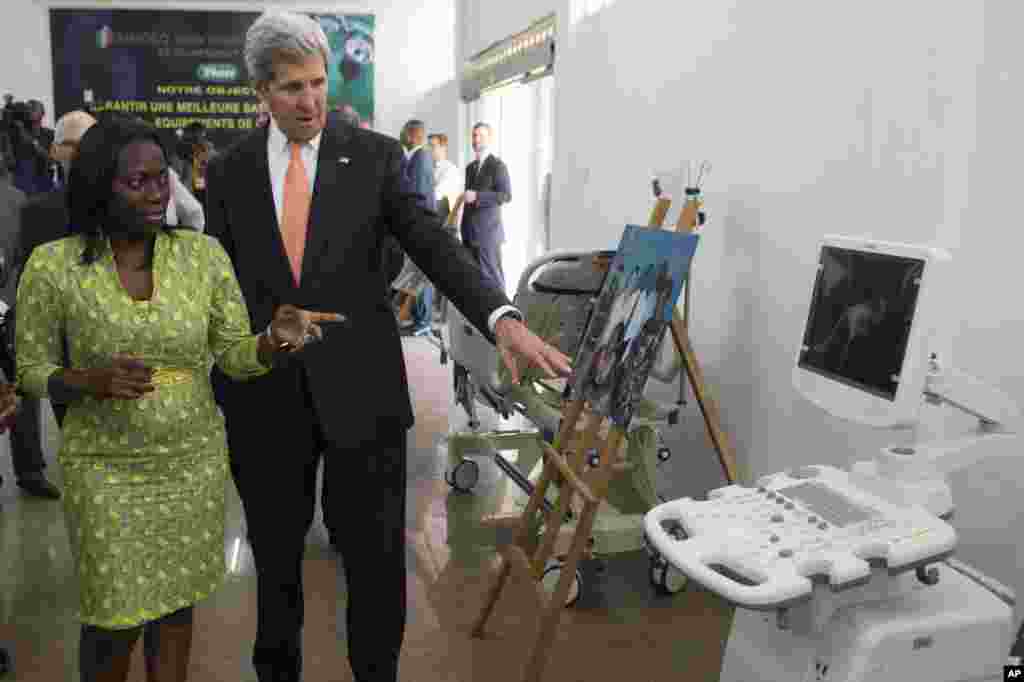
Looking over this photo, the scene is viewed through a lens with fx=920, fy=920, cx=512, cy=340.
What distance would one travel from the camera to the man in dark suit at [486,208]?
7527 mm

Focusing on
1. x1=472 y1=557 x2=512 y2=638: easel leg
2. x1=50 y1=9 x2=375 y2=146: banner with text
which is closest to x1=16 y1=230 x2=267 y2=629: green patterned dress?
x1=472 y1=557 x2=512 y2=638: easel leg

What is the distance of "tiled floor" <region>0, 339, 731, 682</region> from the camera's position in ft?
8.52

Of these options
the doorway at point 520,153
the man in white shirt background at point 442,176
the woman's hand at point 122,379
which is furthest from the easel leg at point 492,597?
the doorway at point 520,153

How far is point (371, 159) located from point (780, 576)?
1.10 metres

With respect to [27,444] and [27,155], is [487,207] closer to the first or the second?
[27,155]

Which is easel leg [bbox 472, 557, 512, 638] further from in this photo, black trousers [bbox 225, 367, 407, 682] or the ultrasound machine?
the ultrasound machine

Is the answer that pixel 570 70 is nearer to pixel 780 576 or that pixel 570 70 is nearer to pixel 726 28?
pixel 726 28

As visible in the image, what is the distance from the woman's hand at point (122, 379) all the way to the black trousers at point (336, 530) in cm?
32

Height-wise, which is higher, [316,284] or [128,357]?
[316,284]

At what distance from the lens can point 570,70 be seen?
5090mm

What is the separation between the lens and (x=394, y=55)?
12.1 m

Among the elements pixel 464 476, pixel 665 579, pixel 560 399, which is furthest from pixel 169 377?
pixel 464 476

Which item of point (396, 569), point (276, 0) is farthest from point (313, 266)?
point (276, 0)

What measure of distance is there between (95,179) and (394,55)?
1100 centimetres
